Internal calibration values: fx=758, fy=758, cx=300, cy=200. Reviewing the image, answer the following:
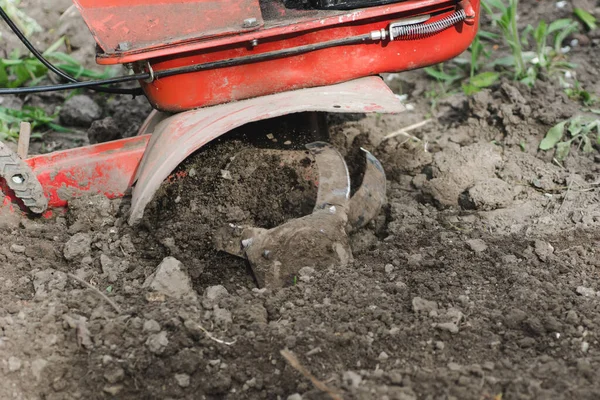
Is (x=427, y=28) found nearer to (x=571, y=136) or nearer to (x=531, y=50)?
(x=571, y=136)

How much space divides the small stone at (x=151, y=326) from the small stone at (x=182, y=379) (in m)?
0.19

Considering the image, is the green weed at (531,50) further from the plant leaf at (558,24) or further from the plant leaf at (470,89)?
the plant leaf at (470,89)

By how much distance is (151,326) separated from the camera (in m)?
2.34

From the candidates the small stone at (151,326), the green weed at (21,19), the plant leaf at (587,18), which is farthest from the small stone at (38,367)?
the plant leaf at (587,18)

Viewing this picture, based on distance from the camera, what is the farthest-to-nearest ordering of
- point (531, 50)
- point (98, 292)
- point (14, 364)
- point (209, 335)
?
1. point (531, 50)
2. point (98, 292)
3. point (209, 335)
4. point (14, 364)

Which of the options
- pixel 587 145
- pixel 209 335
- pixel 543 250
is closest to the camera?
pixel 209 335

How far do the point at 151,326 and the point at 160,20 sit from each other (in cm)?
103

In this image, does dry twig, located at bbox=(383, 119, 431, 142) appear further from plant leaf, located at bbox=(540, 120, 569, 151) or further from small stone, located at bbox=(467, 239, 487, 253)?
small stone, located at bbox=(467, 239, 487, 253)

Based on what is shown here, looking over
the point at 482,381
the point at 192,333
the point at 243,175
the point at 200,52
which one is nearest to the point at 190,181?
the point at 243,175

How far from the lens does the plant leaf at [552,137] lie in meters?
3.34

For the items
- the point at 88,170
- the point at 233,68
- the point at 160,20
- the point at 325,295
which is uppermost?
the point at 160,20

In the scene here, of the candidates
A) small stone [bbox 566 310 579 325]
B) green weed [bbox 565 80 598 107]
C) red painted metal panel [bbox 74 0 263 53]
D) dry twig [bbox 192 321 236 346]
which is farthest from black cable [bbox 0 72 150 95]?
green weed [bbox 565 80 598 107]

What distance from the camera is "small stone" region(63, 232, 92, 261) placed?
2.71 meters

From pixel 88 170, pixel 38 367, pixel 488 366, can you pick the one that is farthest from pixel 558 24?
pixel 38 367
